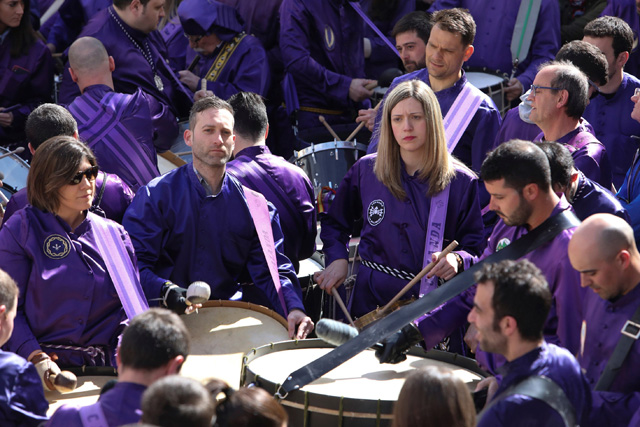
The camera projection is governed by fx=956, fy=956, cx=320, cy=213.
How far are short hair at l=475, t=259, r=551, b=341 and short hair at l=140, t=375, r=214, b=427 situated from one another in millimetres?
1077

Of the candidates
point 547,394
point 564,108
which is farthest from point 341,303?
point 547,394

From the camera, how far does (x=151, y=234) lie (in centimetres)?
507

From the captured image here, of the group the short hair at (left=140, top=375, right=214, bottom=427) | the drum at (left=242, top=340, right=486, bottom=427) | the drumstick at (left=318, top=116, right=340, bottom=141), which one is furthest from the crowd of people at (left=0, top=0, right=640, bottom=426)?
the drumstick at (left=318, top=116, right=340, bottom=141)

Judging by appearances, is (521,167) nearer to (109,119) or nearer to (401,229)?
(401,229)

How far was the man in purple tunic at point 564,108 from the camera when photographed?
17.1 feet

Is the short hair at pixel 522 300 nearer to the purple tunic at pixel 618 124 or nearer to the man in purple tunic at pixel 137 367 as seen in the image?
the man in purple tunic at pixel 137 367

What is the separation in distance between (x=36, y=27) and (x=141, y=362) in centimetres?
568

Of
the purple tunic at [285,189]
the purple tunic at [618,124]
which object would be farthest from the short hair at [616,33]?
the purple tunic at [285,189]

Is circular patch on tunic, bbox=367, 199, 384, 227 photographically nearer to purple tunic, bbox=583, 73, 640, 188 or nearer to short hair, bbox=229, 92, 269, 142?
short hair, bbox=229, 92, 269, 142

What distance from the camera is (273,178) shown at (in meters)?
5.81

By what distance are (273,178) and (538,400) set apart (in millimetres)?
3012

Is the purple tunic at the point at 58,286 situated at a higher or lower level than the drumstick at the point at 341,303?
higher

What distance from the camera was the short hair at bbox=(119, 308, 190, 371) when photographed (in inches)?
126

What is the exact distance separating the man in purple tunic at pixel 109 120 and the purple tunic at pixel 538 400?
140 inches
